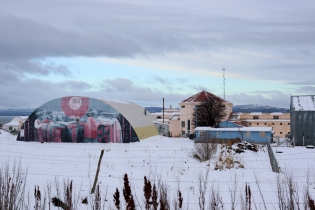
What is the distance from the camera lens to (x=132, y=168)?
20.7m

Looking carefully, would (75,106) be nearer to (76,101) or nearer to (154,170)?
(76,101)

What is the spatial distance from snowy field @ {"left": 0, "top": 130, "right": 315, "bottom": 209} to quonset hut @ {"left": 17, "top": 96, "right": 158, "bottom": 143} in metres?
1.68

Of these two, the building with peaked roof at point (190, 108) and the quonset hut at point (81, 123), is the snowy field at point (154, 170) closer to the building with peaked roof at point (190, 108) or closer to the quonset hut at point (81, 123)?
the quonset hut at point (81, 123)

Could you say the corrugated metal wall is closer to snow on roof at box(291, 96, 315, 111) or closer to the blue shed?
snow on roof at box(291, 96, 315, 111)

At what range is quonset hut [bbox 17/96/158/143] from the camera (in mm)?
Result: 32844

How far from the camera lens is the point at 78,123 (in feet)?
110

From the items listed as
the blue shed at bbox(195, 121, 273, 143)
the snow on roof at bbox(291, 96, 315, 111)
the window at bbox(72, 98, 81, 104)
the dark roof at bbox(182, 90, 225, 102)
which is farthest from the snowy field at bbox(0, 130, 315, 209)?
the dark roof at bbox(182, 90, 225, 102)

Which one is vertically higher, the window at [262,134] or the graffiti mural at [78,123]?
the graffiti mural at [78,123]

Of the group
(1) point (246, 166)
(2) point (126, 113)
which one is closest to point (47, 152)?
(2) point (126, 113)

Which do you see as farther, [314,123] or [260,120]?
[260,120]

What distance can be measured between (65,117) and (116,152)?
380 inches

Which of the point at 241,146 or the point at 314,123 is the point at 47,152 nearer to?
the point at 241,146

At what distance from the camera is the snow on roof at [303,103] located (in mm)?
37094

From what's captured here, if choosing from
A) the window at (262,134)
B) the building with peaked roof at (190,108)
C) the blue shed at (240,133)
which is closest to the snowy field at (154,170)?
the blue shed at (240,133)
